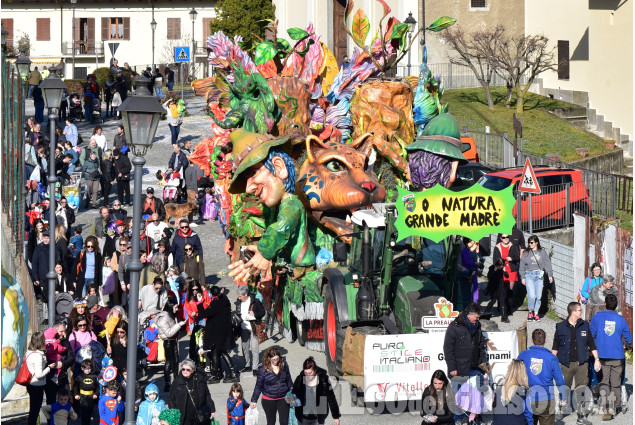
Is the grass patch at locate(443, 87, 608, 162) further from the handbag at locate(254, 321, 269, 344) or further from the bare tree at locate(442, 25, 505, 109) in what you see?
the handbag at locate(254, 321, 269, 344)

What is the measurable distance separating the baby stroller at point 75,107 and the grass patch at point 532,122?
12453mm

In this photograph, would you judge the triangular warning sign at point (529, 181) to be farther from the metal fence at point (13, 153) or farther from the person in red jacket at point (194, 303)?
the metal fence at point (13, 153)

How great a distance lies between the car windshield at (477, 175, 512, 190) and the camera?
90.8 ft

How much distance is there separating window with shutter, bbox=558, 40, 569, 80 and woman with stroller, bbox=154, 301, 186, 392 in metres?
29.6

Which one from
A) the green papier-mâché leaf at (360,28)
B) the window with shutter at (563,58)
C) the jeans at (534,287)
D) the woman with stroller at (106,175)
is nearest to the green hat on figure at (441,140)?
the jeans at (534,287)

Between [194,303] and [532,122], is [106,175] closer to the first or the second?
[194,303]

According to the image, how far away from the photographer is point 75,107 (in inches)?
1683

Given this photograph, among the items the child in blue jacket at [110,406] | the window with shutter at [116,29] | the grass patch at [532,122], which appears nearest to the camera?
the child in blue jacket at [110,406]

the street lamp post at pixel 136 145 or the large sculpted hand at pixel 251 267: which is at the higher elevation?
the street lamp post at pixel 136 145

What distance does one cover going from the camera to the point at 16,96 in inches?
786

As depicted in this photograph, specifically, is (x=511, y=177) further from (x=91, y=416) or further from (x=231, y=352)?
(x=91, y=416)

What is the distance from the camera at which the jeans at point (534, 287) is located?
22.1 meters

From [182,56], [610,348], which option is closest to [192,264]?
[610,348]

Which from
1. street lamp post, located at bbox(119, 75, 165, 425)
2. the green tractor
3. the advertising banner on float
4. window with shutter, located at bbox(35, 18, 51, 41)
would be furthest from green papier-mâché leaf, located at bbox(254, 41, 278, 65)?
window with shutter, located at bbox(35, 18, 51, 41)
